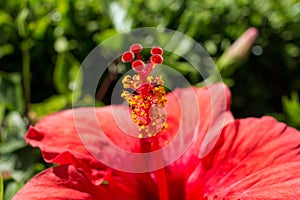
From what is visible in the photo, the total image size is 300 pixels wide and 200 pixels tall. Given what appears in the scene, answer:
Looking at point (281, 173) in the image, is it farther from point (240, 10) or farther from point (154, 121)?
point (240, 10)

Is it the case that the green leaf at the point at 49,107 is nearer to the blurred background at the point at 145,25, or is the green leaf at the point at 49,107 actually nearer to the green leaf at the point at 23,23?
the blurred background at the point at 145,25

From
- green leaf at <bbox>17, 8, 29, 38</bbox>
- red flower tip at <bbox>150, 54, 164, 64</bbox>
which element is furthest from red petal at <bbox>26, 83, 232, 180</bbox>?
green leaf at <bbox>17, 8, 29, 38</bbox>

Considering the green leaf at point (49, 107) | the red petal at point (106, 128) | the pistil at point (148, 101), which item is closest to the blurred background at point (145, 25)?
the green leaf at point (49, 107)

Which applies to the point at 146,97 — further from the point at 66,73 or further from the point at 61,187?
the point at 66,73

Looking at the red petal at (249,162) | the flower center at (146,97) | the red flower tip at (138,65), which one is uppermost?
the red flower tip at (138,65)

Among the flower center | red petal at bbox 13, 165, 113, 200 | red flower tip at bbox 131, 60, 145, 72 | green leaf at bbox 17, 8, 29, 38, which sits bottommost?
red petal at bbox 13, 165, 113, 200

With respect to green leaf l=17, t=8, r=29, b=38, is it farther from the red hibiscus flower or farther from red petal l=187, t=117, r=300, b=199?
red petal l=187, t=117, r=300, b=199
